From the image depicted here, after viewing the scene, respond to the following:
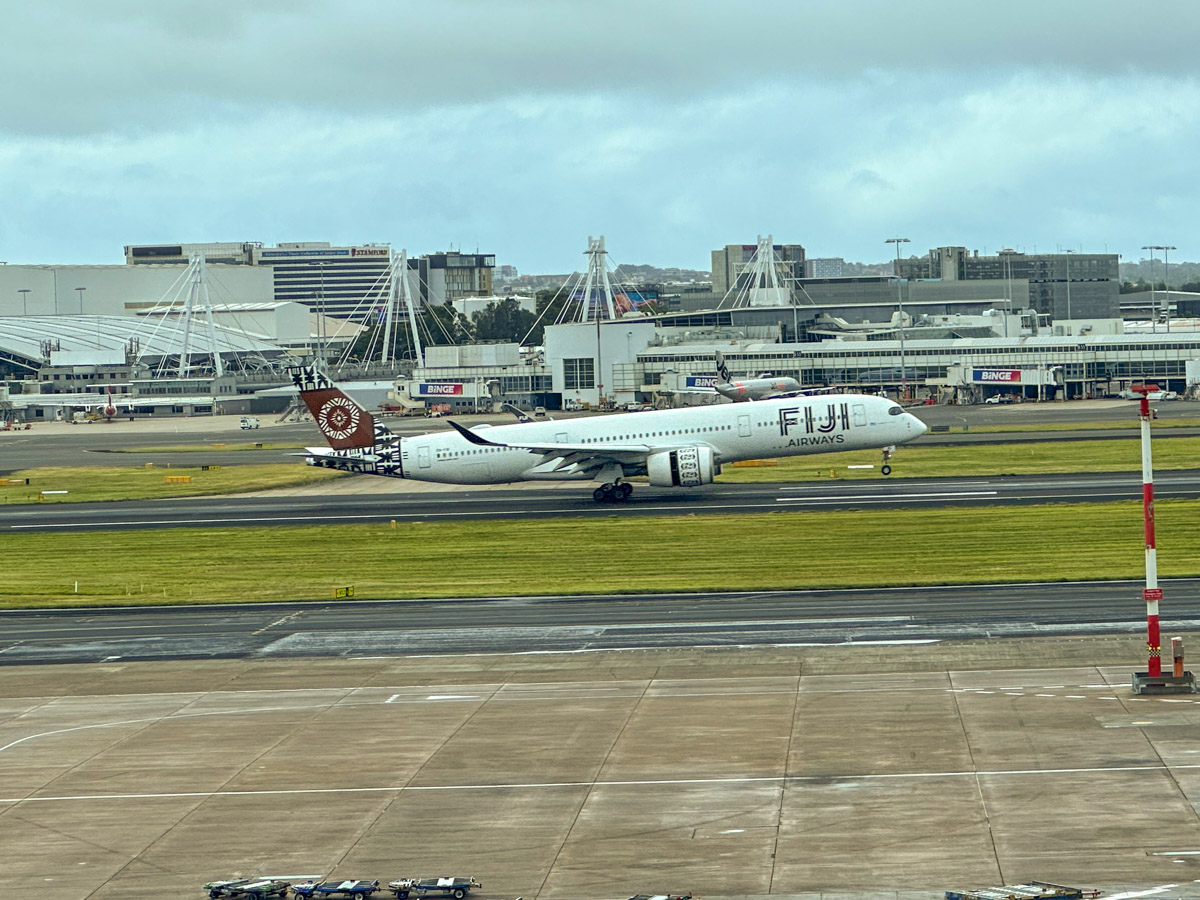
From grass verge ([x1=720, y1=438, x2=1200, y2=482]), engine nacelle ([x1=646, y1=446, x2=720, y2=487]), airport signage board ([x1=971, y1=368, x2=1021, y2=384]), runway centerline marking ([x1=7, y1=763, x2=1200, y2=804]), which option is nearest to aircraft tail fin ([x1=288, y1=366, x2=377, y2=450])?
engine nacelle ([x1=646, y1=446, x2=720, y2=487])

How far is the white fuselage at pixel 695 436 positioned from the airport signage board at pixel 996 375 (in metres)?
96.2

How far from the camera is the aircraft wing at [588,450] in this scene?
75375 mm

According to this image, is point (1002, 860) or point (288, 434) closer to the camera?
point (1002, 860)

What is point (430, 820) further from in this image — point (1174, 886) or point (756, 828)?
point (1174, 886)

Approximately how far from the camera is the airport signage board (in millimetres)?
168625

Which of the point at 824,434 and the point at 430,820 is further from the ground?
the point at 824,434

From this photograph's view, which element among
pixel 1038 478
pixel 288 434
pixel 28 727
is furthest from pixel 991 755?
pixel 288 434

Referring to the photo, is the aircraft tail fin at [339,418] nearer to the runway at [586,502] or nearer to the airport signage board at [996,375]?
the runway at [586,502]

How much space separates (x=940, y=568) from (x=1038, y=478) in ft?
95.3

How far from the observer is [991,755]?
2909cm

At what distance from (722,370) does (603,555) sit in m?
119

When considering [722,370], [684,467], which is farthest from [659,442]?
[722,370]

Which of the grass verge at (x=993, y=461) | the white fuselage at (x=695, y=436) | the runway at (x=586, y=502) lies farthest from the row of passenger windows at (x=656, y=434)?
the grass verge at (x=993, y=461)

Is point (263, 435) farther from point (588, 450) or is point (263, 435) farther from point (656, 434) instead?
point (656, 434)
